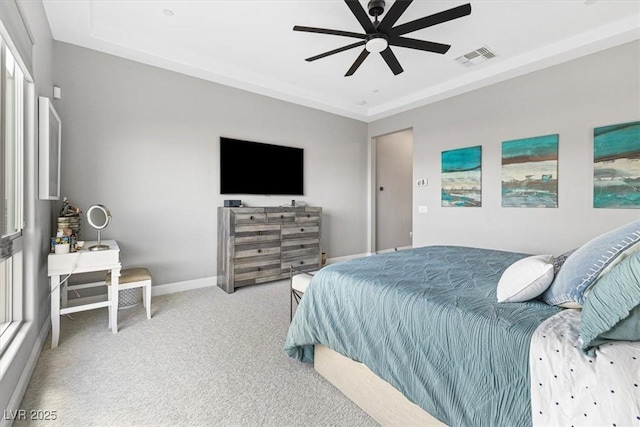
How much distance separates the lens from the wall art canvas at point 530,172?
3.42 meters

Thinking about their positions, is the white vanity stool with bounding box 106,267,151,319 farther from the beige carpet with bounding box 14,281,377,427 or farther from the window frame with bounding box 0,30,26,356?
the window frame with bounding box 0,30,26,356

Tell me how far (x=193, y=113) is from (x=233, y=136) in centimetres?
57

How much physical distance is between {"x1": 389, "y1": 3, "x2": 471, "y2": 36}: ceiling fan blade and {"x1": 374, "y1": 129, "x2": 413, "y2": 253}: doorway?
3.48m

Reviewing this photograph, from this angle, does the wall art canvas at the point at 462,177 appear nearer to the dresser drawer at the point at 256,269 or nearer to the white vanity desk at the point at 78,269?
the dresser drawer at the point at 256,269

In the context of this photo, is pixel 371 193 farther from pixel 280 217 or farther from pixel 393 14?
pixel 393 14

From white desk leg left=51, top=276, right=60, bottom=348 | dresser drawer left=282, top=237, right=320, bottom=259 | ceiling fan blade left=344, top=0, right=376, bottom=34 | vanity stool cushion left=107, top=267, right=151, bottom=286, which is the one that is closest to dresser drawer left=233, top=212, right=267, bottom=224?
dresser drawer left=282, top=237, right=320, bottom=259

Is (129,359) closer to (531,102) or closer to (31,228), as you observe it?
(31,228)

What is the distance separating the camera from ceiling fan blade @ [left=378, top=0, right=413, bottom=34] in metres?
2.07

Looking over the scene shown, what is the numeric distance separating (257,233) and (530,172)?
11.6 feet

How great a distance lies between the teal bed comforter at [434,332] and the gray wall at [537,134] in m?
2.19

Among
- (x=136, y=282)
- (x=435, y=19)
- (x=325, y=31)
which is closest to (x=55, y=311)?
(x=136, y=282)

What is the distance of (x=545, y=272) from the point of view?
119 centimetres

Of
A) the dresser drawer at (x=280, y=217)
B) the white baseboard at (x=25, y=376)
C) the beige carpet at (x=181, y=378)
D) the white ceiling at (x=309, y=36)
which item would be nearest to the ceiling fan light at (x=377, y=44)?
the white ceiling at (x=309, y=36)

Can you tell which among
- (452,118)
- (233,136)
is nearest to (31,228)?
(233,136)
